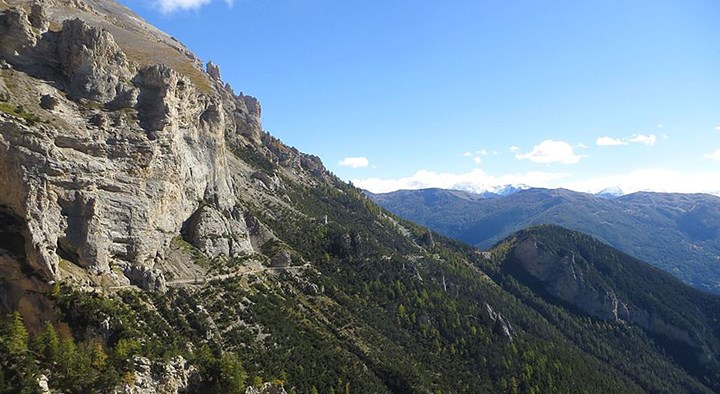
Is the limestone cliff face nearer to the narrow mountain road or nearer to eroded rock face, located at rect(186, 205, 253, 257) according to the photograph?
eroded rock face, located at rect(186, 205, 253, 257)

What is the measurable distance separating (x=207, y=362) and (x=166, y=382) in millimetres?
11783

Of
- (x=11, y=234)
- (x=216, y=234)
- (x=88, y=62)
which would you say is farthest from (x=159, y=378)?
(x=88, y=62)

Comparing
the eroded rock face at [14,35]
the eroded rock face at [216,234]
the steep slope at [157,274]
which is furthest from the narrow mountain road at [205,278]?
the eroded rock face at [14,35]

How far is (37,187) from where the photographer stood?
86.9 meters

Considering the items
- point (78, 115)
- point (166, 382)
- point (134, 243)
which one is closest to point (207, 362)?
point (166, 382)

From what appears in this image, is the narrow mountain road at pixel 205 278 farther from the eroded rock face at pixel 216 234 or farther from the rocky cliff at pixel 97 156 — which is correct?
the eroded rock face at pixel 216 234

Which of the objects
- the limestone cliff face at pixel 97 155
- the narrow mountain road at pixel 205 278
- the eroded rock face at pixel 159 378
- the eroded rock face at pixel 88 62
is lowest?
the eroded rock face at pixel 159 378

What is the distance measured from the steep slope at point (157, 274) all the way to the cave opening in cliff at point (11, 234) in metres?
0.23

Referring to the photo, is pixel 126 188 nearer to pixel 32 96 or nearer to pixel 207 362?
pixel 32 96

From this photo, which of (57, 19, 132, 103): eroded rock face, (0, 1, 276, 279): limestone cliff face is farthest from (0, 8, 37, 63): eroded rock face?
(57, 19, 132, 103): eroded rock face

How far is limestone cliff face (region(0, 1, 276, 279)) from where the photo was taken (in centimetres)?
8819

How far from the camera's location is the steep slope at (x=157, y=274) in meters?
81.3

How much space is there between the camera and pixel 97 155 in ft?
343

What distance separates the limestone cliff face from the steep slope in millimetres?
387
